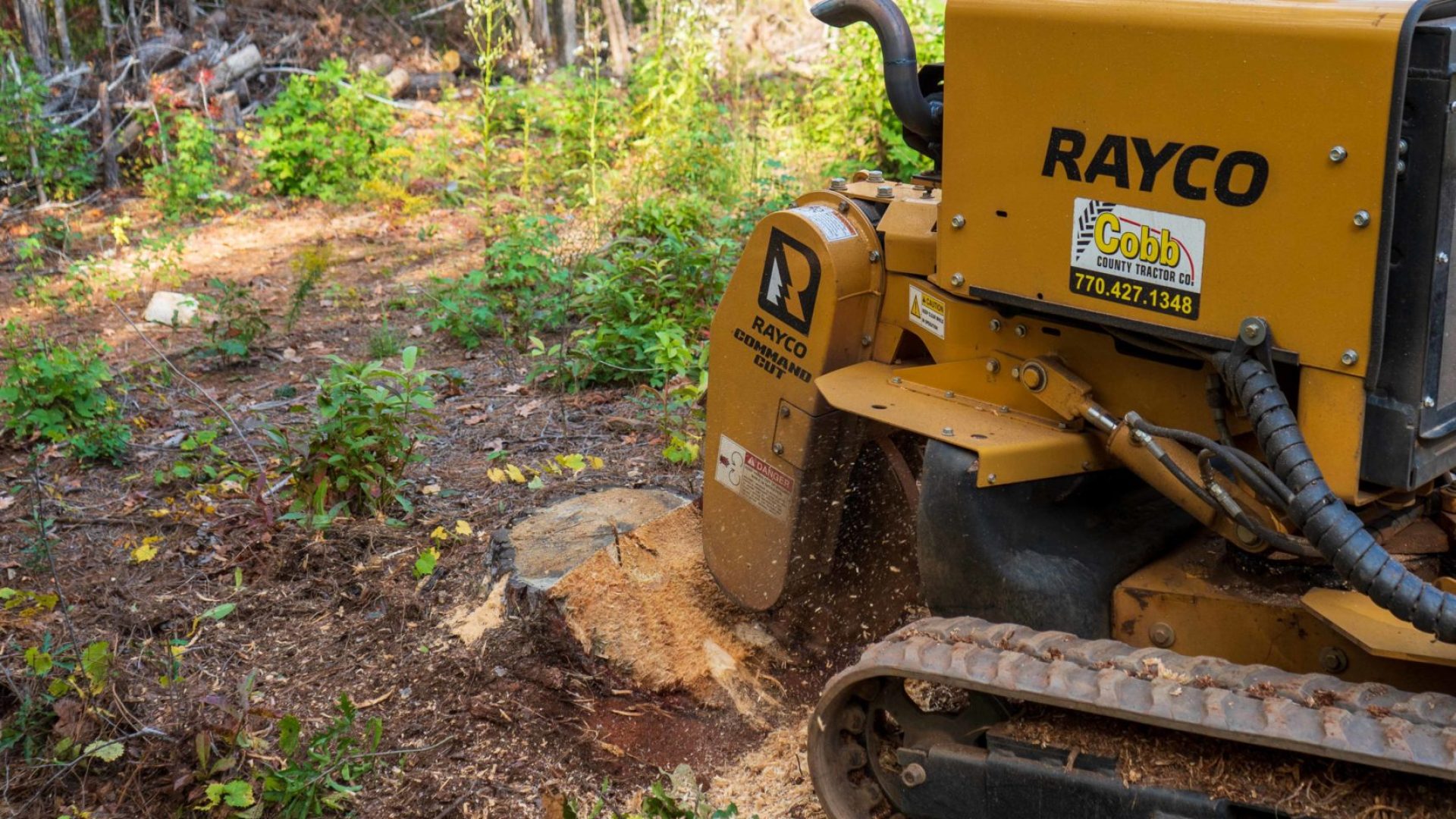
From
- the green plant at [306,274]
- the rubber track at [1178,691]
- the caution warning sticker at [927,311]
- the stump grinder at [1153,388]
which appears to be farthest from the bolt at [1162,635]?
the green plant at [306,274]

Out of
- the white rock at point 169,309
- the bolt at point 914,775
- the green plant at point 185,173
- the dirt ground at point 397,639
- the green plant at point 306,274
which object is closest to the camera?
the bolt at point 914,775

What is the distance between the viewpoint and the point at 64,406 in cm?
517

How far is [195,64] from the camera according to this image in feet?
34.1

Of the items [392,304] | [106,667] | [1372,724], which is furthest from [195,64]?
[1372,724]

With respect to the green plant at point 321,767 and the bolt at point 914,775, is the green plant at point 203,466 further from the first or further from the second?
the bolt at point 914,775

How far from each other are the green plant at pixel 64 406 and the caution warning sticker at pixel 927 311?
3.38 metres

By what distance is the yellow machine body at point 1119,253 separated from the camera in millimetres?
2205

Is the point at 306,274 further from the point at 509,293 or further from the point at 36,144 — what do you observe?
the point at 36,144

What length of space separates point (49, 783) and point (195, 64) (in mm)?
8467

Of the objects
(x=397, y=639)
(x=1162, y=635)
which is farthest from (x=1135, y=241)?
(x=397, y=639)

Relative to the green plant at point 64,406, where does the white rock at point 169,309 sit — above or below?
below

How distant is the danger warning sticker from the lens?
3396mm

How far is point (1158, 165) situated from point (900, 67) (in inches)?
27.7

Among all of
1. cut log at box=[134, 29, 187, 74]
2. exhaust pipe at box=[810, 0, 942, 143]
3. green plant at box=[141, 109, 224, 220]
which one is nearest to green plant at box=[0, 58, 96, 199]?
green plant at box=[141, 109, 224, 220]
